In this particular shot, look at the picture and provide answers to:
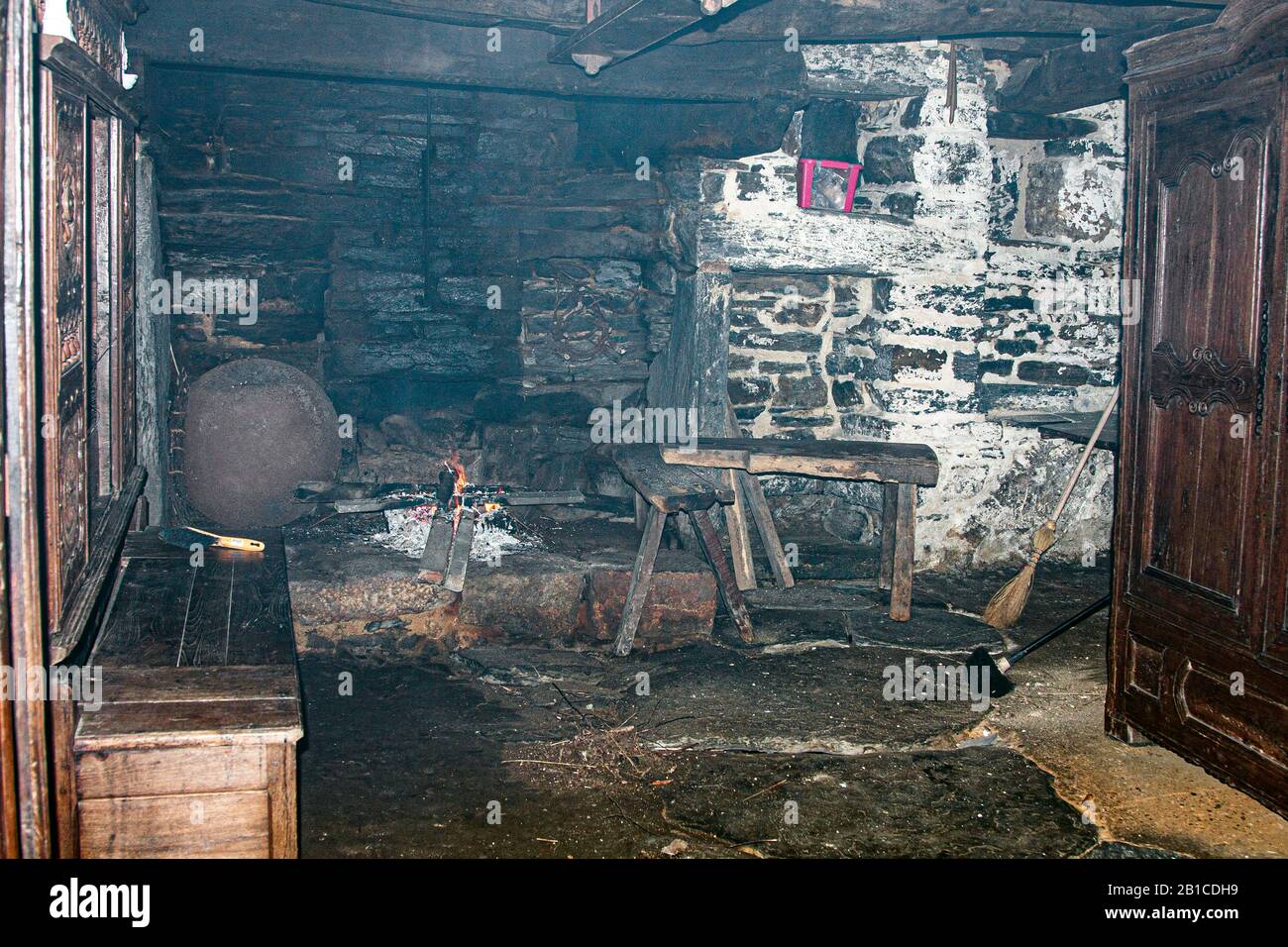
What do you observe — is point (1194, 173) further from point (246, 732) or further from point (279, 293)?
point (279, 293)

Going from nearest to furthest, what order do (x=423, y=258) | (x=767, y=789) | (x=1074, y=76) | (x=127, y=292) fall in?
(x=767, y=789) → (x=127, y=292) → (x=1074, y=76) → (x=423, y=258)

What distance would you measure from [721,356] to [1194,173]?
9.77ft

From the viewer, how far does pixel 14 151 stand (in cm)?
212

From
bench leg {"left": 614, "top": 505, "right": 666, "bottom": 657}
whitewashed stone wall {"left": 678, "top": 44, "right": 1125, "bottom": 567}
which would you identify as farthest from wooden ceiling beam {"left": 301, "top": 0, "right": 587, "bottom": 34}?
bench leg {"left": 614, "top": 505, "right": 666, "bottom": 657}

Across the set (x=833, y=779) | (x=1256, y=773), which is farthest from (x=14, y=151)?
(x=1256, y=773)

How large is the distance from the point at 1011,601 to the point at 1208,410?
6.63ft

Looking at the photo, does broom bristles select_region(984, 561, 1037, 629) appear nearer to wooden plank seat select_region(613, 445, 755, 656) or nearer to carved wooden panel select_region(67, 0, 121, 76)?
wooden plank seat select_region(613, 445, 755, 656)

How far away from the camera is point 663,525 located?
17.0 feet

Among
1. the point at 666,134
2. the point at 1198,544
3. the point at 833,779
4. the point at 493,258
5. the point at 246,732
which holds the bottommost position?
the point at 833,779

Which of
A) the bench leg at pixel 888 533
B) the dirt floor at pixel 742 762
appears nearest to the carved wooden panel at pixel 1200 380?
the dirt floor at pixel 742 762

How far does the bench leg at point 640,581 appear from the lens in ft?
16.7

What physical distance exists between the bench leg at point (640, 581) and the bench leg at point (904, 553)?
128cm

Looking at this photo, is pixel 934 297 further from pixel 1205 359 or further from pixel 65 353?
pixel 65 353

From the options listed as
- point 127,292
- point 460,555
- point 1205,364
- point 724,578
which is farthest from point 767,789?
point 127,292
